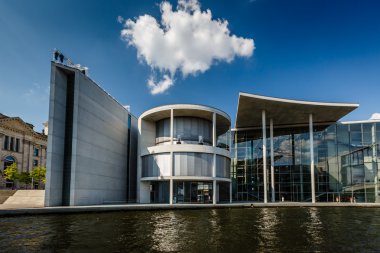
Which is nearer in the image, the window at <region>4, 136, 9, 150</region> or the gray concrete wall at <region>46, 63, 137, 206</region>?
the gray concrete wall at <region>46, 63, 137, 206</region>

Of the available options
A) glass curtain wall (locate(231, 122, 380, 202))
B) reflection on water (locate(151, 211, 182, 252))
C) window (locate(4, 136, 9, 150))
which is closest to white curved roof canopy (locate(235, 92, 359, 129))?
glass curtain wall (locate(231, 122, 380, 202))

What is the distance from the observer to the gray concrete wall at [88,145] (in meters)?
31.1

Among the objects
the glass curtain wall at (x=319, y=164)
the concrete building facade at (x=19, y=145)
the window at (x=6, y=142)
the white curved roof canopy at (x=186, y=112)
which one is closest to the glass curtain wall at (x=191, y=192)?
the white curved roof canopy at (x=186, y=112)

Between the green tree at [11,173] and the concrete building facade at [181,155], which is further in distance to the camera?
the green tree at [11,173]

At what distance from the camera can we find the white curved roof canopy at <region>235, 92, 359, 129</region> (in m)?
40.5

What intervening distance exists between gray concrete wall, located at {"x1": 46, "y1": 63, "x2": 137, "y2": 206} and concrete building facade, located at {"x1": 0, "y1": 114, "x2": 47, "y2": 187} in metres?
35.0

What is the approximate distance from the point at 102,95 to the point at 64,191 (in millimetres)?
12933

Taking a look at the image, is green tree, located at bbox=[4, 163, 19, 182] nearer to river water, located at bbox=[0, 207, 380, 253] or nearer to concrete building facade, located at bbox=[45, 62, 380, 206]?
concrete building facade, located at bbox=[45, 62, 380, 206]

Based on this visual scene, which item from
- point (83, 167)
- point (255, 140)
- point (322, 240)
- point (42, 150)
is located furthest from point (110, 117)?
point (42, 150)

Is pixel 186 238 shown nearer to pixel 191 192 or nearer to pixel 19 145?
pixel 191 192

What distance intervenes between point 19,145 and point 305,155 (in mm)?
60859

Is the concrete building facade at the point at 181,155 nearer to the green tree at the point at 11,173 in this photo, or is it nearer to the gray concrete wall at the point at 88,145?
the gray concrete wall at the point at 88,145

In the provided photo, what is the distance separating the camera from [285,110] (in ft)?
145

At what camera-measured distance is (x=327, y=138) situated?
1866 inches
